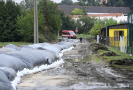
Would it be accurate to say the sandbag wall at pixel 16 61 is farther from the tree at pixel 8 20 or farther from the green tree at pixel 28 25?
the tree at pixel 8 20

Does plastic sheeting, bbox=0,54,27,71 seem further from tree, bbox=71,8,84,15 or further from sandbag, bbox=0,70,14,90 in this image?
tree, bbox=71,8,84,15

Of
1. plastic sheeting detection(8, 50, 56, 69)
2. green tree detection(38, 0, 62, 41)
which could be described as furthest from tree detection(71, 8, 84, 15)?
plastic sheeting detection(8, 50, 56, 69)

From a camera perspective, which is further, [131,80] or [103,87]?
[131,80]

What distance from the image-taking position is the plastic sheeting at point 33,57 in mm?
11383

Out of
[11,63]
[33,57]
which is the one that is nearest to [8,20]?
[33,57]

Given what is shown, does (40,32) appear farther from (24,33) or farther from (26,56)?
(26,56)

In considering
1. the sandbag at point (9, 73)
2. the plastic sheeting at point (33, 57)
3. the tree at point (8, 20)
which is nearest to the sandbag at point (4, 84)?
the sandbag at point (9, 73)

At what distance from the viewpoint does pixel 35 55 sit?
41.0ft

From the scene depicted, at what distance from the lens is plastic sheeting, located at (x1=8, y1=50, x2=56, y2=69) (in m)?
Result: 11.4

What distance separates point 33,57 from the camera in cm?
1202

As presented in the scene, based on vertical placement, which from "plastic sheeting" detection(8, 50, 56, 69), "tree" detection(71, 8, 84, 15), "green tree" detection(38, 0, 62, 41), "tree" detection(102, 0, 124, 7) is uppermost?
"tree" detection(102, 0, 124, 7)

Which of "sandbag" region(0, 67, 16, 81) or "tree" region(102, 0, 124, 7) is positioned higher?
"tree" region(102, 0, 124, 7)

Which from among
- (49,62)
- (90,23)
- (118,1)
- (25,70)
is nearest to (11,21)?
(49,62)

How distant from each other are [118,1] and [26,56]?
158m
